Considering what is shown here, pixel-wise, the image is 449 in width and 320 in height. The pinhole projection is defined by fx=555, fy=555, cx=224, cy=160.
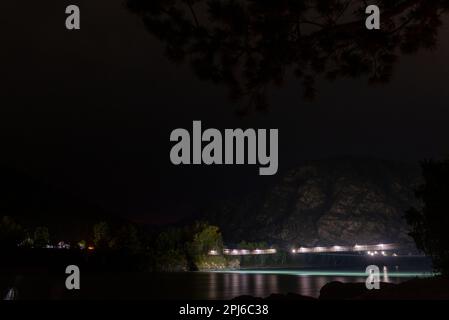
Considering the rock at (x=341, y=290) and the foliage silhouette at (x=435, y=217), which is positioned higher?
the foliage silhouette at (x=435, y=217)

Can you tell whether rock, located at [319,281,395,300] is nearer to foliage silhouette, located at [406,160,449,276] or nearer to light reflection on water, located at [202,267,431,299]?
foliage silhouette, located at [406,160,449,276]

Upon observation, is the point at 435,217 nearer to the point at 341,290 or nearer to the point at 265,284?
the point at 341,290

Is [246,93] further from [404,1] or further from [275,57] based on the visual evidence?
[404,1]

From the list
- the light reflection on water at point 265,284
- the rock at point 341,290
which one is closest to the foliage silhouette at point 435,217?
the rock at point 341,290

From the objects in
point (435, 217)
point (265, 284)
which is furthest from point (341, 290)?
point (265, 284)

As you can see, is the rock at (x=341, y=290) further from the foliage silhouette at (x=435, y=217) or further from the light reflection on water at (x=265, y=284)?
the light reflection on water at (x=265, y=284)

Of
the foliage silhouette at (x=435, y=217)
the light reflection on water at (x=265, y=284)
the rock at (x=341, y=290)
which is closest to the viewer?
the rock at (x=341, y=290)

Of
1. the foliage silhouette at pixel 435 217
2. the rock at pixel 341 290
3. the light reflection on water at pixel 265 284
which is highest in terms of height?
the foliage silhouette at pixel 435 217

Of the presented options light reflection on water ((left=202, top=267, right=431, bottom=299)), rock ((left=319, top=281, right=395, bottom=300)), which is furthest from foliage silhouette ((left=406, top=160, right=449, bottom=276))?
light reflection on water ((left=202, top=267, right=431, bottom=299))

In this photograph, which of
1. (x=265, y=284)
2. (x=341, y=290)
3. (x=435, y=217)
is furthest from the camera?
(x=265, y=284)

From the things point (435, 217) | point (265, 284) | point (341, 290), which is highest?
point (435, 217)
